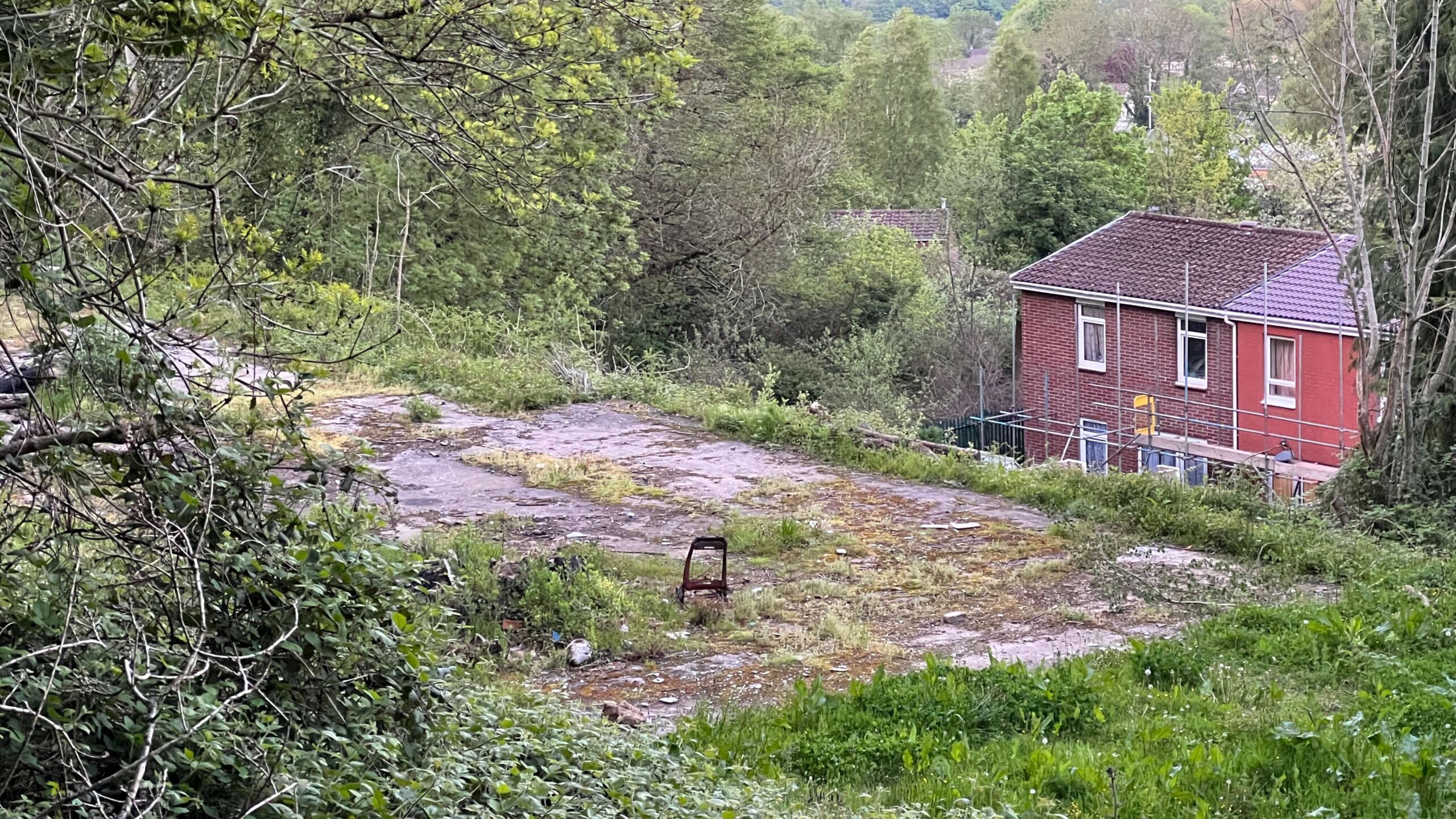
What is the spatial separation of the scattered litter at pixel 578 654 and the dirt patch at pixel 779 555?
8 cm

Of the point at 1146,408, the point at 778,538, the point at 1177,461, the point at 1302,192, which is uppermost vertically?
the point at 1302,192

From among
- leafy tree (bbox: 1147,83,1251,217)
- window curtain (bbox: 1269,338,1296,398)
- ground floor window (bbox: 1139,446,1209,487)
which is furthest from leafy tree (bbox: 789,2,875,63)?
window curtain (bbox: 1269,338,1296,398)

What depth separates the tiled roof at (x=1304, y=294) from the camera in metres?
27.6

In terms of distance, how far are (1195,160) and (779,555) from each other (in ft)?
157

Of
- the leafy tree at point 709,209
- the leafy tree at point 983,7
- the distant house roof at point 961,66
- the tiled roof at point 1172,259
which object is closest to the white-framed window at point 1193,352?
the tiled roof at point 1172,259

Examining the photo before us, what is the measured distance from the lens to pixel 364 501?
17.9ft

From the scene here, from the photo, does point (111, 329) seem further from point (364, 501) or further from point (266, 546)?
point (364, 501)

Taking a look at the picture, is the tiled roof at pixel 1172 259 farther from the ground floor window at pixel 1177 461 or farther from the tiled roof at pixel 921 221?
the tiled roof at pixel 921 221

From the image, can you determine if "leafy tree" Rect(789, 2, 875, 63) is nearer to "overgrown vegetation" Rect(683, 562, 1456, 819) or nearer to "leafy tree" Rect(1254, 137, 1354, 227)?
"leafy tree" Rect(1254, 137, 1354, 227)

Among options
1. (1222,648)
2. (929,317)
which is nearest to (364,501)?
(1222,648)

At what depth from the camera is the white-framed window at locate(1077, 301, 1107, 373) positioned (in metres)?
32.7

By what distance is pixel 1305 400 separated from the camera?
28.1 meters

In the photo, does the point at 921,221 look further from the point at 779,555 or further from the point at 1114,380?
the point at 779,555

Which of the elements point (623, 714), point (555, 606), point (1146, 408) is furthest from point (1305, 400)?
point (623, 714)
